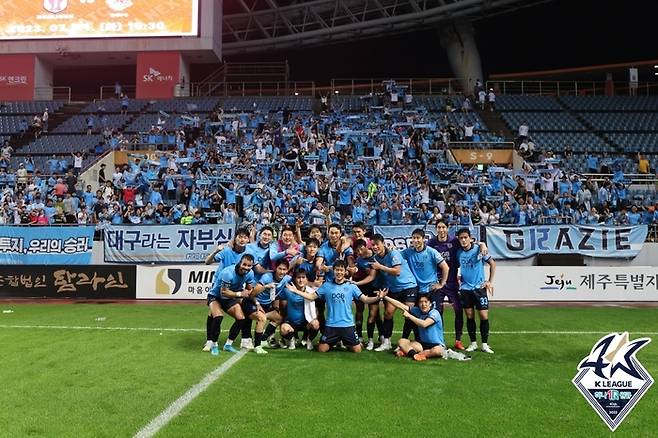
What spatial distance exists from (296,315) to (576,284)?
964 centimetres

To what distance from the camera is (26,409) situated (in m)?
5.23

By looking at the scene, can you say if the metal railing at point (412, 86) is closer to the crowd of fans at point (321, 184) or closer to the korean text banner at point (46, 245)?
the crowd of fans at point (321, 184)

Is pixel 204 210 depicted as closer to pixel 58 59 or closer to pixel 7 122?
pixel 7 122

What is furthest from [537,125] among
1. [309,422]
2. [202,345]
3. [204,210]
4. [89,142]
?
[309,422]

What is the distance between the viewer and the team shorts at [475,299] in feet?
27.5

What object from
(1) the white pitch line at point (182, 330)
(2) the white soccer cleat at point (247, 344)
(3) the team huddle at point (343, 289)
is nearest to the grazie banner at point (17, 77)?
(1) the white pitch line at point (182, 330)

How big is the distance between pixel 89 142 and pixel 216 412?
27.5 metres

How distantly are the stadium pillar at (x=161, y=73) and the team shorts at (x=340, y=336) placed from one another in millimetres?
30254

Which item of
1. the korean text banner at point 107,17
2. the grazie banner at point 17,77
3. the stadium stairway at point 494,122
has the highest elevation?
the korean text banner at point 107,17

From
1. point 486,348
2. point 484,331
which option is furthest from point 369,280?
point 486,348

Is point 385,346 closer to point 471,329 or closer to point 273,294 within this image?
point 471,329

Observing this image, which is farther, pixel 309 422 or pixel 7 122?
pixel 7 122

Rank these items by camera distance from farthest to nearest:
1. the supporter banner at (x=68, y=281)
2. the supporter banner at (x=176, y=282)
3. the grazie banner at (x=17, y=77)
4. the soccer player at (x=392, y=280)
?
the grazie banner at (x=17, y=77) → the supporter banner at (x=68, y=281) → the supporter banner at (x=176, y=282) → the soccer player at (x=392, y=280)

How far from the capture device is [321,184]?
20.3m
